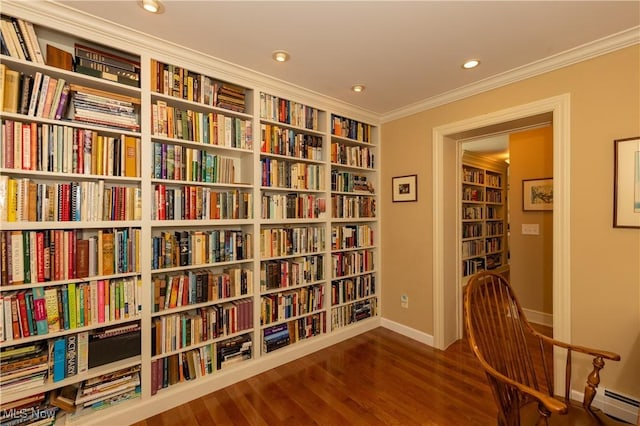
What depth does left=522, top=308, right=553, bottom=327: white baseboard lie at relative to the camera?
321 centimetres

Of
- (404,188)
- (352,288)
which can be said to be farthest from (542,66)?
(352,288)

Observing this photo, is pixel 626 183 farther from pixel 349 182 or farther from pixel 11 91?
pixel 11 91

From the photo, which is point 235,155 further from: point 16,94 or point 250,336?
point 250,336

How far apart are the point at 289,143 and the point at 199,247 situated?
1.18 metres

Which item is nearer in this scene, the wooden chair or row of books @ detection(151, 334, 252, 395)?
the wooden chair

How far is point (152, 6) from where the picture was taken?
4.80 ft

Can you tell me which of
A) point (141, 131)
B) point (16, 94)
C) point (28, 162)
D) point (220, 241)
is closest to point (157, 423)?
point (220, 241)

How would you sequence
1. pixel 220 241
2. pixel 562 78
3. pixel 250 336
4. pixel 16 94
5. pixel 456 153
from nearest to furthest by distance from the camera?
1. pixel 16 94
2. pixel 562 78
3. pixel 220 241
4. pixel 250 336
5. pixel 456 153

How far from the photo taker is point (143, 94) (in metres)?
1.79

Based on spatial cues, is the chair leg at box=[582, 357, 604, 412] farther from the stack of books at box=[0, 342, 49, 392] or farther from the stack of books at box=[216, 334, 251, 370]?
the stack of books at box=[0, 342, 49, 392]

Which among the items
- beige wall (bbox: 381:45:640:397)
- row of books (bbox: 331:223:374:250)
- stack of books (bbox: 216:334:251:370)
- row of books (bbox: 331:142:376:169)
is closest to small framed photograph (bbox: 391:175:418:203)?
row of books (bbox: 331:142:376:169)

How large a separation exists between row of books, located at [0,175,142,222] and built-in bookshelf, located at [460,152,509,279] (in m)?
3.94

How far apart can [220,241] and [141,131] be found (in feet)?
2.99

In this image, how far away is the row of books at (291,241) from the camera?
236 cm
